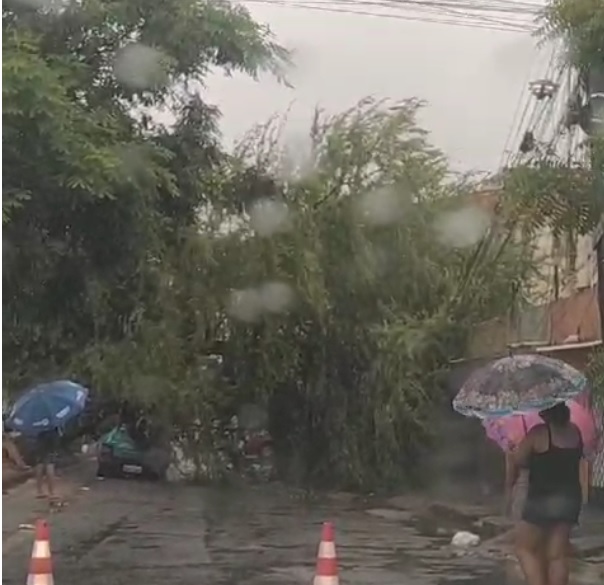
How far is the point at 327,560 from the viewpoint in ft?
18.4

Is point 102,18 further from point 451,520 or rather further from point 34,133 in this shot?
point 451,520

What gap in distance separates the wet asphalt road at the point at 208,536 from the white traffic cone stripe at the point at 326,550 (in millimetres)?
78

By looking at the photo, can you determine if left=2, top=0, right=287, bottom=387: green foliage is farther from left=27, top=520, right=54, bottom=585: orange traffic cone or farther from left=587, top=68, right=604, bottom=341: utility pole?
left=587, top=68, right=604, bottom=341: utility pole

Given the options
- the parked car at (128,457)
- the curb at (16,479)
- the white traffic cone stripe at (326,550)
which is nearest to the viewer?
the curb at (16,479)

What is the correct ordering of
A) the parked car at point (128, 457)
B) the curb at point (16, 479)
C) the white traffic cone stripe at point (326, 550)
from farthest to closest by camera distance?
the white traffic cone stripe at point (326, 550) → the parked car at point (128, 457) → the curb at point (16, 479)

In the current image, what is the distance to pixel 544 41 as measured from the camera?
5.87 m

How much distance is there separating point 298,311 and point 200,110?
42.3 inches

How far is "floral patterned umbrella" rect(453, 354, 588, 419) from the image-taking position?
19.1ft

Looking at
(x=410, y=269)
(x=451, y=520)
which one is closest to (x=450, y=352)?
(x=410, y=269)

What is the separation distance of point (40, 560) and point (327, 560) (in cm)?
133

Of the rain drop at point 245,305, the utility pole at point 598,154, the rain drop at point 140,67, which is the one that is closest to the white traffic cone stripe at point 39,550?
the rain drop at point 245,305

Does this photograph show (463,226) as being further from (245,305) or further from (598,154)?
(245,305)

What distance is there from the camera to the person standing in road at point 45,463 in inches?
214

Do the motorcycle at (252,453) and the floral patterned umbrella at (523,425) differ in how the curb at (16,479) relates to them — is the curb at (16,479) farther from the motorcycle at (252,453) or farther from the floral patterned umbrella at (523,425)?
the floral patterned umbrella at (523,425)
